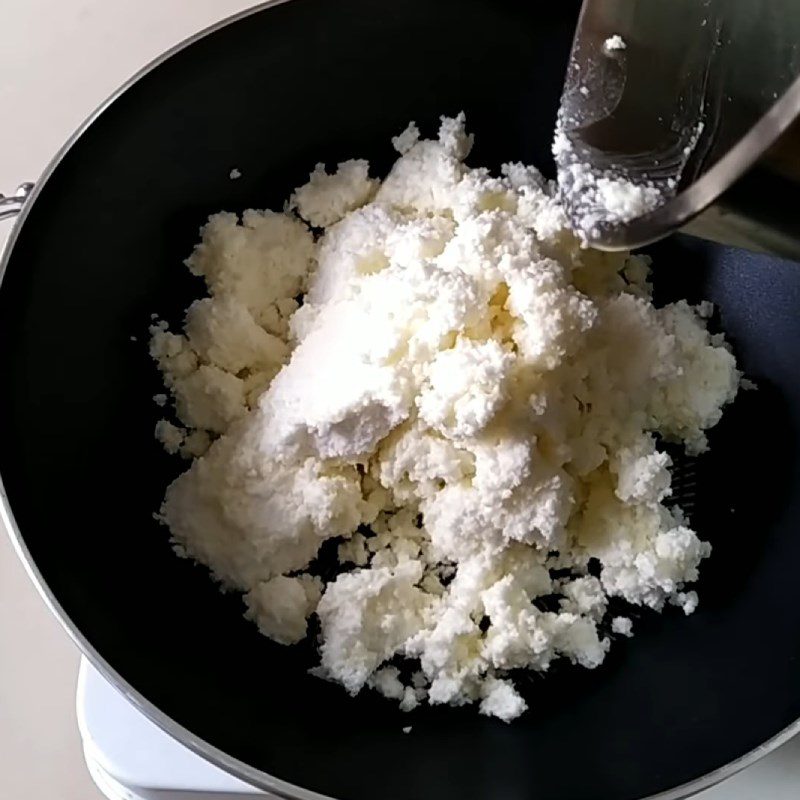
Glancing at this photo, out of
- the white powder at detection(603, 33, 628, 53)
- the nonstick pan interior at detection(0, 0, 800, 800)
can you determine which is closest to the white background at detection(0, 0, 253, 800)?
the nonstick pan interior at detection(0, 0, 800, 800)

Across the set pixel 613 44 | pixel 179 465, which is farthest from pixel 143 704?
pixel 613 44

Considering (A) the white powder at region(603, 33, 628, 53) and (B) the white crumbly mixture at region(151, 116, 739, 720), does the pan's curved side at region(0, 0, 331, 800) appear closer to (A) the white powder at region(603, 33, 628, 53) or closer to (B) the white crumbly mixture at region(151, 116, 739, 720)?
(B) the white crumbly mixture at region(151, 116, 739, 720)

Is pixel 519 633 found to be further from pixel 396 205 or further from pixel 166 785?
pixel 396 205

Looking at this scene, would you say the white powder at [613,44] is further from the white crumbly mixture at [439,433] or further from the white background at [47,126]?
the white background at [47,126]

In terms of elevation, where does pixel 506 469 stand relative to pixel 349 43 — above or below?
below

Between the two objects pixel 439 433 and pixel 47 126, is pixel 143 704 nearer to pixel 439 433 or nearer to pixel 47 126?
pixel 439 433

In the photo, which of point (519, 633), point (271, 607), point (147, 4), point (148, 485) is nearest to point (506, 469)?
point (519, 633)

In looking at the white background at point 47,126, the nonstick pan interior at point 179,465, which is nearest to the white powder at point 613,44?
the nonstick pan interior at point 179,465
